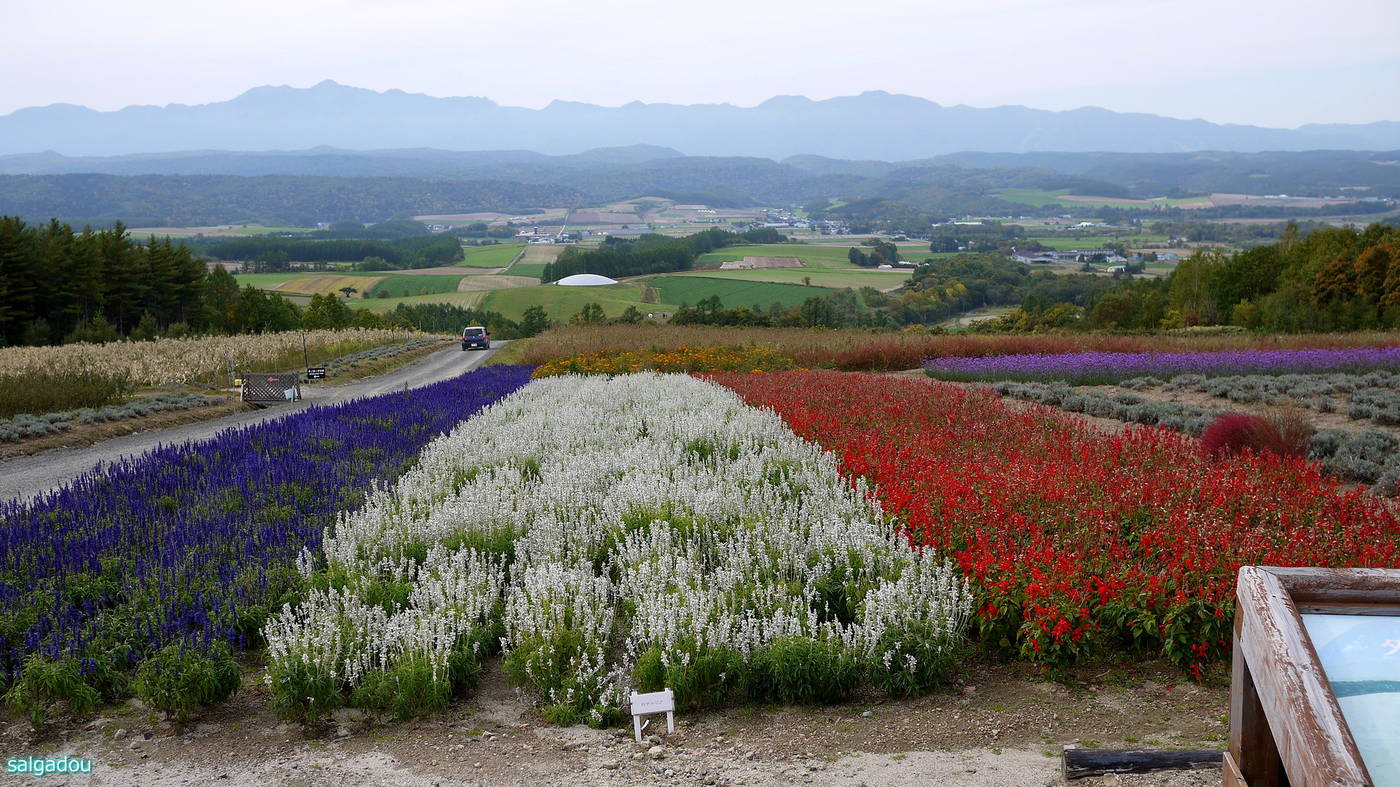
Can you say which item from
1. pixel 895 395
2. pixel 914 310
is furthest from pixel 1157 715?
pixel 914 310

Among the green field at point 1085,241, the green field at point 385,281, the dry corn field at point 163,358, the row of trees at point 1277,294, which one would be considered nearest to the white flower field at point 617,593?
the dry corn field at point 163,358

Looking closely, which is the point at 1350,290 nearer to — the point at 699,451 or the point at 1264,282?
the point at 1264,282

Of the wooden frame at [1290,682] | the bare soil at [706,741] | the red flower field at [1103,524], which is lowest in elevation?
the bare soil at [706,741]

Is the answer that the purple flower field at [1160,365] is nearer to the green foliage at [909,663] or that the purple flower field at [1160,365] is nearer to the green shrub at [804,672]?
the green foliage at [909,663]

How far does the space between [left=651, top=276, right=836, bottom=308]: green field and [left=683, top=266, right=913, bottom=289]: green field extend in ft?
7.87

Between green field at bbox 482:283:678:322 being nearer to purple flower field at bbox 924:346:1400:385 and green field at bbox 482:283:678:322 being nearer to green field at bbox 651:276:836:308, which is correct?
green field at bbox 651:276:836:308

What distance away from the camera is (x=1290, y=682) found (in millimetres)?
2297

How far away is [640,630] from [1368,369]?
21752 mm

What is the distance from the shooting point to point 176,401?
20.8m

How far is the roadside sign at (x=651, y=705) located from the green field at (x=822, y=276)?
296 ft

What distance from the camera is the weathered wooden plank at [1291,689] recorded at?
211 centimetres

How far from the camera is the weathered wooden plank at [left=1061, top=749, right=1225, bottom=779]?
4.22 meters

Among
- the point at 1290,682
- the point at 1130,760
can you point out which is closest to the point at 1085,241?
the point at 1130,760

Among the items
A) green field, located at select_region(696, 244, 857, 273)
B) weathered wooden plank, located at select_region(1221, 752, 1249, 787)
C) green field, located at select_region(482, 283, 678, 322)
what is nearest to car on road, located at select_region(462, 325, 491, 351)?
green field, located at select_region(482, 283, 678, 322)
